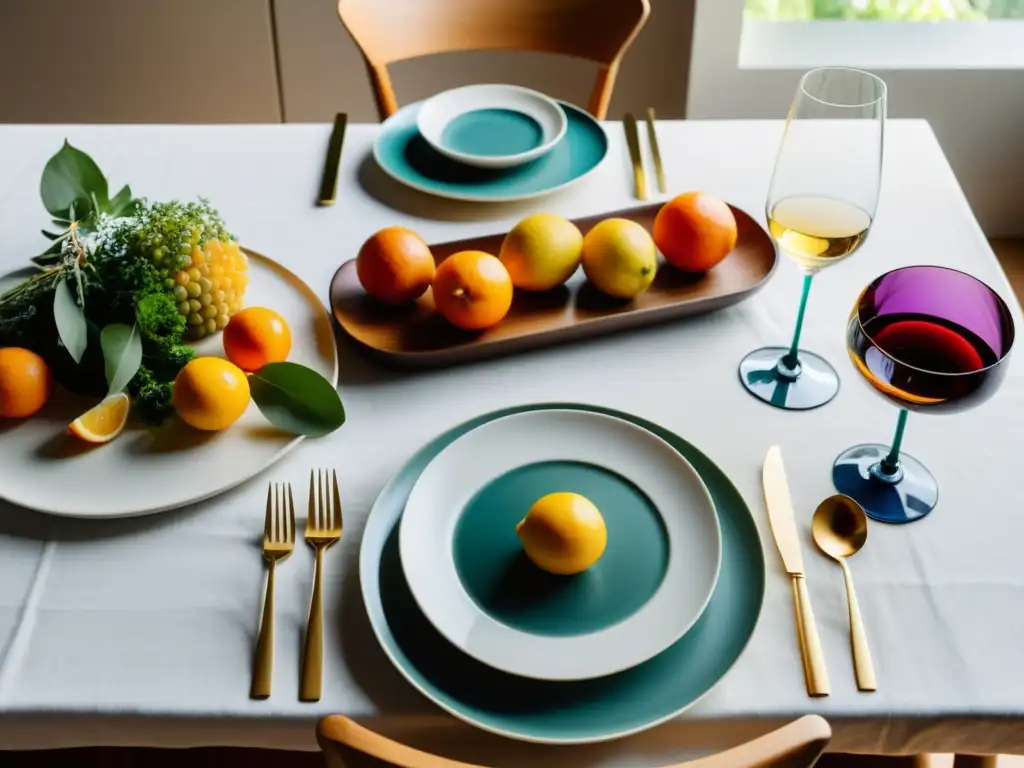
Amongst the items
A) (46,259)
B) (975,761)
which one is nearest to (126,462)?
(46,259)

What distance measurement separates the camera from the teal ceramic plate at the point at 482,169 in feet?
3.64

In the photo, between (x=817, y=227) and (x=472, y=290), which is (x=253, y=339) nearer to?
(x=472, y=290)

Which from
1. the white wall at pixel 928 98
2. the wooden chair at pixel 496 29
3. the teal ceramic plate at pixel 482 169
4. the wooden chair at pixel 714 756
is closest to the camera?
the wooden chair at pixel 714 756

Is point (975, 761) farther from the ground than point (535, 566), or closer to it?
closer to it

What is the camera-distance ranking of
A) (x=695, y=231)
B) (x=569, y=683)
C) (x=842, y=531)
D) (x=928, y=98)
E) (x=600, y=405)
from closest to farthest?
(x=569, y=683) < (x=842, y=531) < (x=600, y=405) < (x=695, y=231) < (x=928, y=98)

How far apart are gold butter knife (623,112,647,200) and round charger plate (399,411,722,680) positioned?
41cm

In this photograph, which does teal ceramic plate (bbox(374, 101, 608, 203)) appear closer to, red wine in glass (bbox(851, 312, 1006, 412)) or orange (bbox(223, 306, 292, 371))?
orange (bbox(223, 306, 292, 371))

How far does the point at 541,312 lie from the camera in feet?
3.06

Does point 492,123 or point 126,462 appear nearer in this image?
point 126,462

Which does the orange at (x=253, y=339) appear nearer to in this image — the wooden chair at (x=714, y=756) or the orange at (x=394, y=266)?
the orange at (x=394, y=266)

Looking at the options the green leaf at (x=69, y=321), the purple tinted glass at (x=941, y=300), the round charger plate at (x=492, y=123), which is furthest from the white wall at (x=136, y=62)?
the purple tinted glass at (x=941, y=300)

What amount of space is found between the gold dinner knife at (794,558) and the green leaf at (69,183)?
2.28ft

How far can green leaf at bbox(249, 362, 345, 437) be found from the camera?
2.65ft

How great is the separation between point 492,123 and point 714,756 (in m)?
0.90
